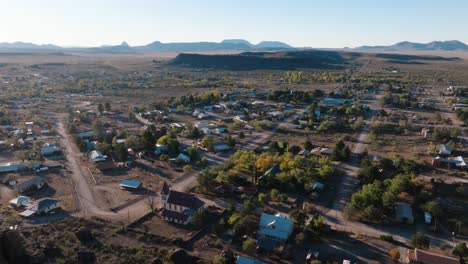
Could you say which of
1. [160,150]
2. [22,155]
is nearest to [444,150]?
[160,150]

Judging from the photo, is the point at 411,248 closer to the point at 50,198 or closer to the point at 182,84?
the point at 50,198

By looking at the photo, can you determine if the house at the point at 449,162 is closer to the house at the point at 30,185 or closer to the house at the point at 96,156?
the house at the point at 96,156

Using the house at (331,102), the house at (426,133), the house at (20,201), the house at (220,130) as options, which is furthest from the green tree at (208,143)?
the house at (331,102)

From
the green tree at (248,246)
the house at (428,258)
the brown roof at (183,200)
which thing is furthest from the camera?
the brown roof at (183,200)

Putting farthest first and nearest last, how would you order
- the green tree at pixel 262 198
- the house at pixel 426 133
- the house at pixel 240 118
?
1. the house at pixel 240 118
2. the house at pixel 426 133
3. the green tree at pixel 262 198

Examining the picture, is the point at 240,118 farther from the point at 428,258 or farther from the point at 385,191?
the point at 428,258

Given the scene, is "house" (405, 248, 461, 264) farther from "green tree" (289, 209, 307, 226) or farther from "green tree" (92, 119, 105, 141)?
"green tree" (92, 119, 105, 141)

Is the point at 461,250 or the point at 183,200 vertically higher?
the point at 183,200
